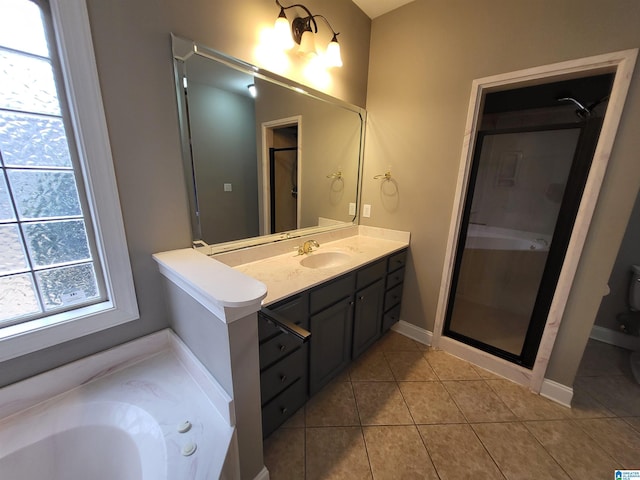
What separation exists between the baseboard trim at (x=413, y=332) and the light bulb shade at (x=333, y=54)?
219cm

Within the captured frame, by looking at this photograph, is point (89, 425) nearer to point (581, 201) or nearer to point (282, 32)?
point (282, 32)

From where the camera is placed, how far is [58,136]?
0.95 meters

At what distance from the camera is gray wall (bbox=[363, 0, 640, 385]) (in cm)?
130

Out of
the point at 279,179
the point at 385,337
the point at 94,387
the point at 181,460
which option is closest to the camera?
the point at 181,460

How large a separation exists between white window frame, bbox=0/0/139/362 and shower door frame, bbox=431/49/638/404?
203 centimetres

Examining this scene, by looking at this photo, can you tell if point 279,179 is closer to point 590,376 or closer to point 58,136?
point 58,136

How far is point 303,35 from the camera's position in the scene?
1514 millimetres

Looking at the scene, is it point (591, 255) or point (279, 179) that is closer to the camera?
point (591, 255)

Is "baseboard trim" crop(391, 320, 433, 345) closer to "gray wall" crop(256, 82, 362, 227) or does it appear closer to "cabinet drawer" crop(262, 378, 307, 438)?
"gray wall" crop(256, 82, 362, 227)

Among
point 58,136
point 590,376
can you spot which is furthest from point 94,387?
point 590,376

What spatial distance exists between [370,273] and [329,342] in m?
0.55

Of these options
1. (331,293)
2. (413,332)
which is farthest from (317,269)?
(413,332)

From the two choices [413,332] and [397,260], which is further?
[413,332]

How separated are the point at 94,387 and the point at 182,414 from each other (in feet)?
1.43
